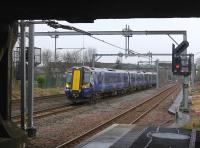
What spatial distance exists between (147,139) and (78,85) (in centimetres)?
2217

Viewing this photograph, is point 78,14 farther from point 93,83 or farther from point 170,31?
point 93,83

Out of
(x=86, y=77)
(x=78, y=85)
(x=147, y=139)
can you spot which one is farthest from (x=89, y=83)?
(x=147, y=139)

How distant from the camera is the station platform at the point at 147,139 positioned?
12828mm

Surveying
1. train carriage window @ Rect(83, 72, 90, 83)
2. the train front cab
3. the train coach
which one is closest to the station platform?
the train front cab

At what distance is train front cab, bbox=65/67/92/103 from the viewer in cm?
3550

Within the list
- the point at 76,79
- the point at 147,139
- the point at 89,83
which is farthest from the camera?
the point at 89,83

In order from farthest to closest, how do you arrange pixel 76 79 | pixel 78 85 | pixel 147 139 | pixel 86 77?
1. pixel 86 77
2. pixel 76 79
3. pixel 78 85
4. pixel 147 139

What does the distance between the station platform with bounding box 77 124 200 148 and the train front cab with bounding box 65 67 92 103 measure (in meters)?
18.6

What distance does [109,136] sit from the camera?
15.7m

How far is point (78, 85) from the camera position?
35844mm

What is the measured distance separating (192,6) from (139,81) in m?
58.0

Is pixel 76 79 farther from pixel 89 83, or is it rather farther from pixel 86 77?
pixel 89 83

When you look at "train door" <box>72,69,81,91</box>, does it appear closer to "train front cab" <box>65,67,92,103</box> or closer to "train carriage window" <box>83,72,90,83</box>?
"train front cab" <box>65,67,92,103</box>

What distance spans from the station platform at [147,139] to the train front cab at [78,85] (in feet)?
61.1
